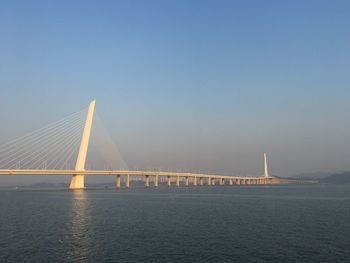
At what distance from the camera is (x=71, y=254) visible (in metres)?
25.7

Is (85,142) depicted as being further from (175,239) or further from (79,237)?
(175,239)

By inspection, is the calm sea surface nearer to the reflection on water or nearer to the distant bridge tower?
the reflection on water

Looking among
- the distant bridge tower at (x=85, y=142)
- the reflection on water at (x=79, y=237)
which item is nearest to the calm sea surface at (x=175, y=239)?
the reflection on water at (x=79, y=237)

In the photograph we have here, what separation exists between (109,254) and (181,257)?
556 cm

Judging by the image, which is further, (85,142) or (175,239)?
(85,142)

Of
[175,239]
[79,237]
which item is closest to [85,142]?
[79,237]

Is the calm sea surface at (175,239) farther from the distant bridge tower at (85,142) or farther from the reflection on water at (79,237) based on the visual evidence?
the distant bridge tower at (85,142)

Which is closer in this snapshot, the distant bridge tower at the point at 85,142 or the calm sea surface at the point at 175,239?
the calm sea surface at the point at 175,239

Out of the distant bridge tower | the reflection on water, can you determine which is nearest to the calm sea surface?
the reflection on water

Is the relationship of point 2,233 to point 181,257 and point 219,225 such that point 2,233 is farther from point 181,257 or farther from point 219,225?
point 219,225

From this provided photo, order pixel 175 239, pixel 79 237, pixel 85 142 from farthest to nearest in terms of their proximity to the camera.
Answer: pixel 85 142 < pixel 79 237 < pixel 175 239

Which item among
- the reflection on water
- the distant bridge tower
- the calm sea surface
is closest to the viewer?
the calm sea surface

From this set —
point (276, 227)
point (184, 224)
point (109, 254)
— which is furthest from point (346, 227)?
point (109, 254)

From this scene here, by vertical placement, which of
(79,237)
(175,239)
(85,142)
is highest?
(85,142)
